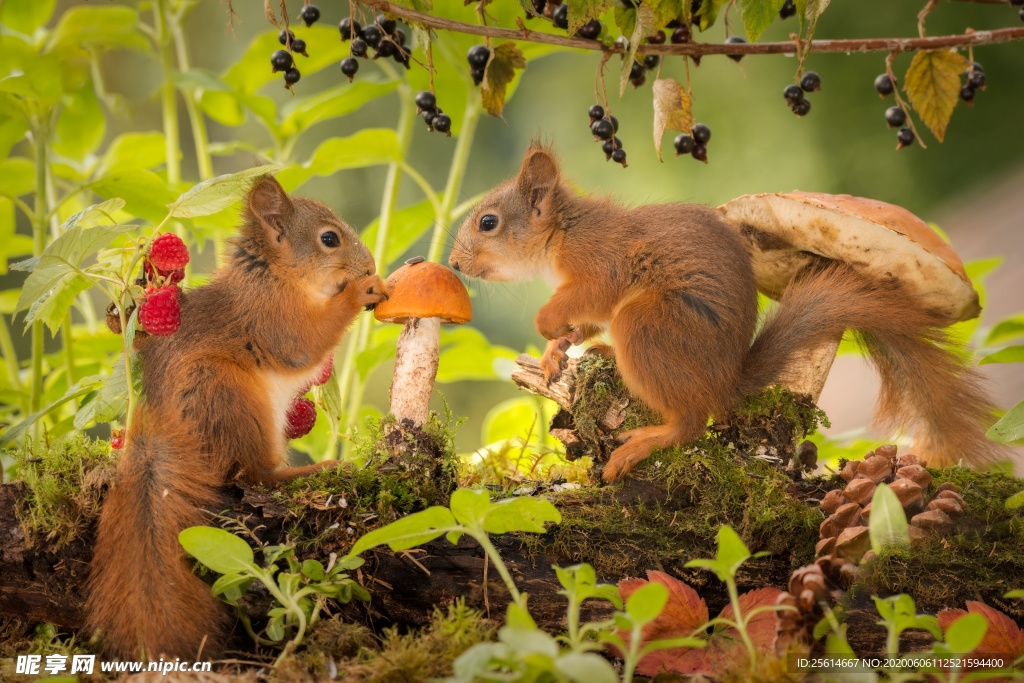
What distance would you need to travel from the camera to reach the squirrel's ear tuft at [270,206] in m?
1.42

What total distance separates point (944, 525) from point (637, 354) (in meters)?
0.57

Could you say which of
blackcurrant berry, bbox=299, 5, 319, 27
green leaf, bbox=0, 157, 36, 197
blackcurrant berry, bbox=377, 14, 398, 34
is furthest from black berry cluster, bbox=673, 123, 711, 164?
green leaf, bbox=0, 157, 36, 197

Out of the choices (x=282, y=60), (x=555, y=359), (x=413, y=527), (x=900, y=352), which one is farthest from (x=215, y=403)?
(x=900, y=352)

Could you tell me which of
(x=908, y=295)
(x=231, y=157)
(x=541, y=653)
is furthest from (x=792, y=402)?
(x=231, y=157)

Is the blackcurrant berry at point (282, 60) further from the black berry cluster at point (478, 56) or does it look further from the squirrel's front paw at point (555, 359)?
the squirrel's front paw at point (555, 359)

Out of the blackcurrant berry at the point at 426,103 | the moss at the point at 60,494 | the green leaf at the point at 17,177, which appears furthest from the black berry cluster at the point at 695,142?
the green leaf at the point at 17,177

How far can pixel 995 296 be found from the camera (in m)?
2.98

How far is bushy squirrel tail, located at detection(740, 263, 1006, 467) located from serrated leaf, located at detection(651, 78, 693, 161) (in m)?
0.42

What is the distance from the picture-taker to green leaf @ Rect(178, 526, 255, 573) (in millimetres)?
938

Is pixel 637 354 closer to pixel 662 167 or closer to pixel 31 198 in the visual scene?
pixel 662 167

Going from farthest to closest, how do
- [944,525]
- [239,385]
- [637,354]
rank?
[637,354] → [239,385] → [944,525]

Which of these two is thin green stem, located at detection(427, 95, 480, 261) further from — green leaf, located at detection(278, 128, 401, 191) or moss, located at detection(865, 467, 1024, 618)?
moss, located at detection(865, 467, 1024, 618)

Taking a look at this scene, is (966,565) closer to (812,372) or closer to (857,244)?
(812,372)

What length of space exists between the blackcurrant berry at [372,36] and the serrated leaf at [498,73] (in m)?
0.20
